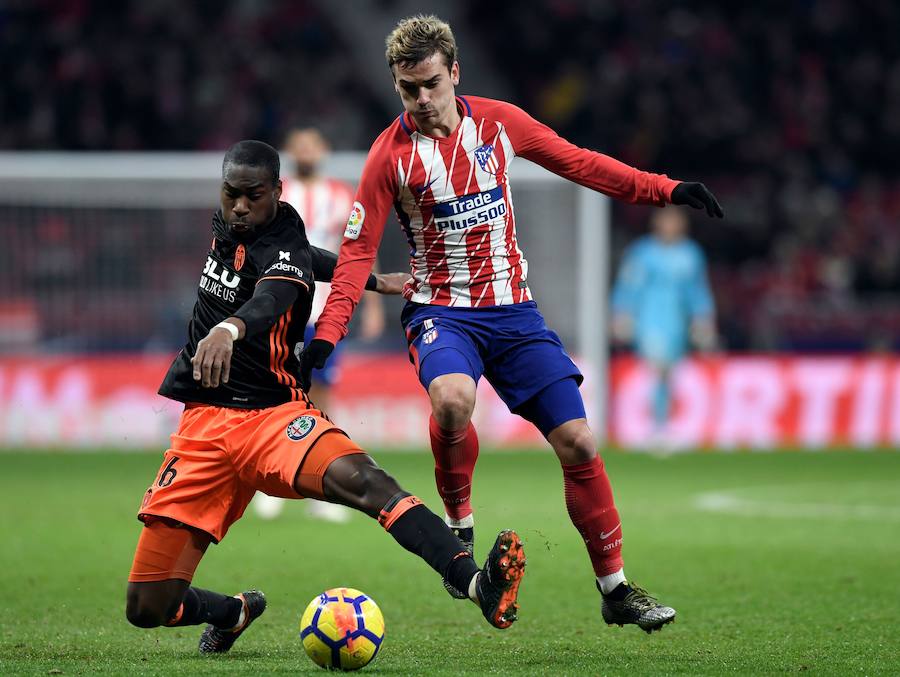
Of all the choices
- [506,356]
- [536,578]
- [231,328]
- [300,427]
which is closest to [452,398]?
[506,356]

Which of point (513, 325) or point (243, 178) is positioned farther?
point (513, 325)

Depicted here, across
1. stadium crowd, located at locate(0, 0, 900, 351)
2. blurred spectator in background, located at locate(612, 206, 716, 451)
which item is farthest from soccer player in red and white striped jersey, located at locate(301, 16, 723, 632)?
stadium crowd, located at locate(0, 0, 900, 351)

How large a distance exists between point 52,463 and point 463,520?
300 inches

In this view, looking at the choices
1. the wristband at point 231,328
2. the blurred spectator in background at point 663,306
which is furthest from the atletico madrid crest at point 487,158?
the blurred spectator in background at point 663,306

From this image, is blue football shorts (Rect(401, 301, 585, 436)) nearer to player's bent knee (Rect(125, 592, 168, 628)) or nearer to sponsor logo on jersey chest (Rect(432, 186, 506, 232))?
sponsor logo on jersey chest (Rect(432, 186, 506, 232))

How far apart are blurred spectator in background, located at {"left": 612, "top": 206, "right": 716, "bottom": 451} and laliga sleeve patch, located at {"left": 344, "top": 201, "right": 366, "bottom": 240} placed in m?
8.49

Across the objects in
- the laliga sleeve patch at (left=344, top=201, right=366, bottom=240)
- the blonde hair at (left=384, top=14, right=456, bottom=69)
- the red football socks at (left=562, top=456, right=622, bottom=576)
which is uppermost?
the blonde hair at (left=384, top=14, right=456, bottom=69)

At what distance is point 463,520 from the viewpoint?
5.70 m

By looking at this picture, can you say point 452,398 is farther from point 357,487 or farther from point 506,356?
point 357,487

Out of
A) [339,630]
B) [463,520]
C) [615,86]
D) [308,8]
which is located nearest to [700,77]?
[615,86]

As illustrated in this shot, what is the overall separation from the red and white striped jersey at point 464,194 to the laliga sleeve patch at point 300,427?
0.69 meters

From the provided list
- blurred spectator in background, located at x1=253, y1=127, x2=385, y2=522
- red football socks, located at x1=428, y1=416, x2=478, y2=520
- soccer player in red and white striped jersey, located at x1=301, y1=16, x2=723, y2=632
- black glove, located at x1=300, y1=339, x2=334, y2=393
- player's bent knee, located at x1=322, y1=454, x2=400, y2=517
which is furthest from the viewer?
blurred spectator in background, located at x1=253, y1=127, x2=385, y2=522

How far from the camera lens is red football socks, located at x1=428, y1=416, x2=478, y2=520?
5.46 metres

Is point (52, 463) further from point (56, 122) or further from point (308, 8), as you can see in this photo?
point (308, 8)
